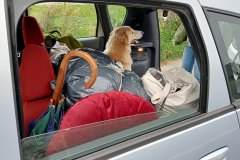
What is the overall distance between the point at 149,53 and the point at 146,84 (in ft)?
7.04

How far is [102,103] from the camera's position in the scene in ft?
5.35

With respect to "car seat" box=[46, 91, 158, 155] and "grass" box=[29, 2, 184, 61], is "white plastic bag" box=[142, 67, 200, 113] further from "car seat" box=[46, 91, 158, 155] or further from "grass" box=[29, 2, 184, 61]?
"grass" box=[29, 2, 184, 61]

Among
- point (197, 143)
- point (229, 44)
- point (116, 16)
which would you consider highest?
point (116, 16)

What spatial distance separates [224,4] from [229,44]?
0.22m

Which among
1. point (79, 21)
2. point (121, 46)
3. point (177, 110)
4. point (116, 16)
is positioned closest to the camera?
point (177, 110)

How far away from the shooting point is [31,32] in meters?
2.29

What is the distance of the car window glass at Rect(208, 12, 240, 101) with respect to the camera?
5.77 ft

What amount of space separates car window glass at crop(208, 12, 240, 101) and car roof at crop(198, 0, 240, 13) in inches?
1.6

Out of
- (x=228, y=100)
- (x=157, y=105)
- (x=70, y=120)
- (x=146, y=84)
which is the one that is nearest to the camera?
(x=70, y=120)

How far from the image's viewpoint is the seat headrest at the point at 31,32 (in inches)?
88.6

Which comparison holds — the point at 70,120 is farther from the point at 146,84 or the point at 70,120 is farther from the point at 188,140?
the point at 146,84

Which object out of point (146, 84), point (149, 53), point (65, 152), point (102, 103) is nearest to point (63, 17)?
point (149, 53)

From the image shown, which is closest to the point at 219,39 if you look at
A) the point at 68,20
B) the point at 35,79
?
the point at 35,79

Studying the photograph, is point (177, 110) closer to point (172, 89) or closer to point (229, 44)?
point (172, 89)
